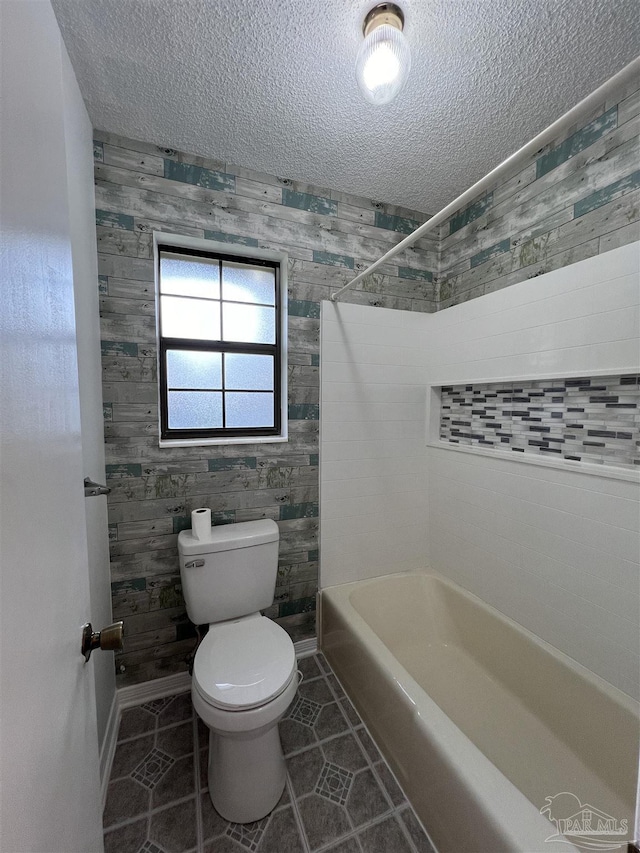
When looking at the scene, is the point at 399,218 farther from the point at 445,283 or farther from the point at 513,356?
the point at 513,356

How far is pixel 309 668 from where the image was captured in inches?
72.1

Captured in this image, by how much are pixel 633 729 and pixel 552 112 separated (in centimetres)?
231

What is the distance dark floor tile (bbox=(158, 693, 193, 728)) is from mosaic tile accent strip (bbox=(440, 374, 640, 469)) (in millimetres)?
1934

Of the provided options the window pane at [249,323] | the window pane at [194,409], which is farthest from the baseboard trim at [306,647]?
the window pane at [249,323]

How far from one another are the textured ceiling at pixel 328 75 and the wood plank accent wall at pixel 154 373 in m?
0.17

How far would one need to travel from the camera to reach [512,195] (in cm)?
170

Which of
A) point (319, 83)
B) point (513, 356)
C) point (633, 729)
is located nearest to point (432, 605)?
point (633, 729)

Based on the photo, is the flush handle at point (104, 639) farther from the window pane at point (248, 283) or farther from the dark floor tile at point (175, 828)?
the window pane at point (248, 283)

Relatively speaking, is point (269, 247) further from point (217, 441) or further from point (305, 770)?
point (305, 770)

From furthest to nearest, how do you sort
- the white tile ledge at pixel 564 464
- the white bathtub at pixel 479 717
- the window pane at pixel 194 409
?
the window pane at pixel 194 409
the white tile ledge at pixel 564 464
the white bathtub at pixel 479 717

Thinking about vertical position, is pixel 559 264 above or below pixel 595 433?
above

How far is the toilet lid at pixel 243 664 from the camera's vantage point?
1131 millimetres

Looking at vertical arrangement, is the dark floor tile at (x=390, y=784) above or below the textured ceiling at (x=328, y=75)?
below

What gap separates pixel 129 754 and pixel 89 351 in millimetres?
1648
